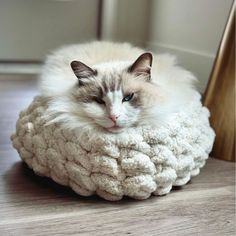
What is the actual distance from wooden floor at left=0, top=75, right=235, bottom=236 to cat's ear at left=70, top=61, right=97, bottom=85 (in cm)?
33

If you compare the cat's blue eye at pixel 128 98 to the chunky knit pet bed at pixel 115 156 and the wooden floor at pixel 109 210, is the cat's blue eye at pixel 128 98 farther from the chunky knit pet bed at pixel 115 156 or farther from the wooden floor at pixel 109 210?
the wooden floor at pixel 109 210

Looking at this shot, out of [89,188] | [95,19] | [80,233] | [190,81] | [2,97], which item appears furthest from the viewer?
[95,19]

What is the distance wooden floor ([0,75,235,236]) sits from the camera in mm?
925

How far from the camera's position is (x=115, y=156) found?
1023 millimetres

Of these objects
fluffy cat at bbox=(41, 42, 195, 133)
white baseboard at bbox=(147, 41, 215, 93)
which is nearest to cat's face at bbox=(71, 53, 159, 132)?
fluffy cat at bbox=(41, 42, 195, 133)

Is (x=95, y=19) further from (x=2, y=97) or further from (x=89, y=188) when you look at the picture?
(x=89, y=188)

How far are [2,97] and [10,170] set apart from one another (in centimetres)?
103

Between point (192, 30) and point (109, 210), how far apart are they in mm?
1642

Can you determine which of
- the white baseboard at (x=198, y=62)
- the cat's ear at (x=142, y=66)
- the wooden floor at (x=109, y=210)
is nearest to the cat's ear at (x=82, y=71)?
the cat's ear at (x=142, y=66)

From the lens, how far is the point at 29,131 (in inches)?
45.9

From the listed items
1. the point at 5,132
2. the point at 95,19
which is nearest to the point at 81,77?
the point at 5,132

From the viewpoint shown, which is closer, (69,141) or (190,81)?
(69,141)

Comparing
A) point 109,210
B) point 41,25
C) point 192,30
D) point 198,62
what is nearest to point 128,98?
point 109,210

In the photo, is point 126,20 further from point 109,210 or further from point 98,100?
point 109,210
